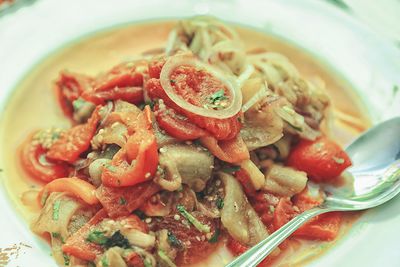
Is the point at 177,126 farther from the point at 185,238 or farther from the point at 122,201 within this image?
the point at 185,238

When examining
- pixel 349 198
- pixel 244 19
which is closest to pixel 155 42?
pixel 244 19

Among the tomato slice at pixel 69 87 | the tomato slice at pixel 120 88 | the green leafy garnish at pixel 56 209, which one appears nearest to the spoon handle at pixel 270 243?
the green leafy garnish at pixel 56 209

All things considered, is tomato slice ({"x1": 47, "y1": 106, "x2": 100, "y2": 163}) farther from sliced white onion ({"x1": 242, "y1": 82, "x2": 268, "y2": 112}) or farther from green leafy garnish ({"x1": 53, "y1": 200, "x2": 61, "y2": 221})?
sliced white onion ({"x1": 242, "y1": 82, "x2": 268, "y2": 112})

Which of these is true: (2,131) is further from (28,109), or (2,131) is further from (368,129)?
(368,129)

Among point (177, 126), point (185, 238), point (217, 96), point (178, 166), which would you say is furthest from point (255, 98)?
point (185, 238)

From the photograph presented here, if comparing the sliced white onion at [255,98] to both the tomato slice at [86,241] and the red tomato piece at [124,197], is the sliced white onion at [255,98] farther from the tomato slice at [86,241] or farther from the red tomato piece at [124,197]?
the tomato slice at [86,241]
